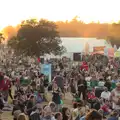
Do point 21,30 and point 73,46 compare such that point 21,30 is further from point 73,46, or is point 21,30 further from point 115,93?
point 115,93

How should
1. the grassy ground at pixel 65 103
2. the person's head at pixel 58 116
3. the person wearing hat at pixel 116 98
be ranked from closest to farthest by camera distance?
the person's head at pixel 58 116 < the person wearing hat at pixel 116 98 < the grassy ground at pixel 65 103

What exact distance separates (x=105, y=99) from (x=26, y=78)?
247 inches

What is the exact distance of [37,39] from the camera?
149 ft

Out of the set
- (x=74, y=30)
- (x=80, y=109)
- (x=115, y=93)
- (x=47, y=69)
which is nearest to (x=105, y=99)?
(x=115, y=93)

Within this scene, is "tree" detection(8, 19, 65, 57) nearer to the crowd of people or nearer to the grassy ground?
the crowd of people

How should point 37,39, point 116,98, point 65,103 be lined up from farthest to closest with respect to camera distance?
point 37,39
point 65,103
point 116,98

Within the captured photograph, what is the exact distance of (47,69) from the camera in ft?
70.4

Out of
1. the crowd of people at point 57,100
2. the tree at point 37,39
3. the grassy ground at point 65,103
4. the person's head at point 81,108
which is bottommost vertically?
the grassy ground at point 65,103

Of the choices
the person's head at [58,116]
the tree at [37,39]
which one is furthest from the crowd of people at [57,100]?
the tree at [37,39]

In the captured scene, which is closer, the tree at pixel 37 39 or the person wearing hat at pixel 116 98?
the person wearing hat at pixel 116 98

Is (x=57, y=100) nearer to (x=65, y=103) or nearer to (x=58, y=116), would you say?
(x=65, y=103)

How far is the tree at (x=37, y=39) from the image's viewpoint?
45125 mm

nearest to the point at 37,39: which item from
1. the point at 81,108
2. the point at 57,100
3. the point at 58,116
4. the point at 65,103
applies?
the point at 65,103

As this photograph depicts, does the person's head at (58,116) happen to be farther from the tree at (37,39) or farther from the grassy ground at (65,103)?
the tree at (37,39)
